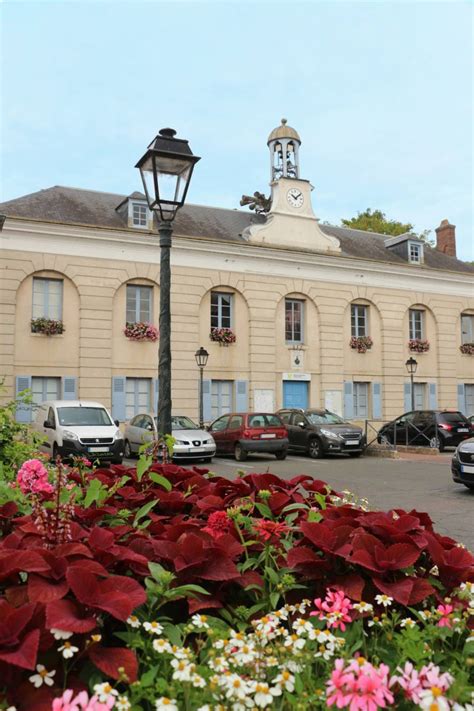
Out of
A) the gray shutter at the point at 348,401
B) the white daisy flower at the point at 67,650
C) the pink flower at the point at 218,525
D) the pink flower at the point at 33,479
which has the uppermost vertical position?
the gray shutter at the point at 348,401

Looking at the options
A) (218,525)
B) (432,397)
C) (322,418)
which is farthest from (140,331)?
(218,525)

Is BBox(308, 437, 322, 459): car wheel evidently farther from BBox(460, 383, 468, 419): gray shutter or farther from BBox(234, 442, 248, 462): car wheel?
BBox(460, 383, 468, 419): gray shutter

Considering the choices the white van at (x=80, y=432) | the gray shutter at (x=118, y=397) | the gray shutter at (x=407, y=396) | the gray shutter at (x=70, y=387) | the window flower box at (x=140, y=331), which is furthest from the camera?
the gray shutter at (x=407, y=396)

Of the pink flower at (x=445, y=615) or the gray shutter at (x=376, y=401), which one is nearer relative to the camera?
the pink flower at (x=445, y=615)

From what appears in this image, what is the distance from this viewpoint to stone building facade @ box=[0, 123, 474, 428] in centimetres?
2144

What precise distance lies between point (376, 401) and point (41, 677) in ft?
85.2

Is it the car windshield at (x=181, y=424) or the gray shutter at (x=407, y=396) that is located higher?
the gray shutter at (x=407, y=396)

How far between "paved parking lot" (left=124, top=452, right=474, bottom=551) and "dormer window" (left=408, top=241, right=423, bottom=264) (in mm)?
11625

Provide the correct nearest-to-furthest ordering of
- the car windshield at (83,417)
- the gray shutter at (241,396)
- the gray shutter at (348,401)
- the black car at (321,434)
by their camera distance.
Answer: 1. the car windshield at (83,417)
2. the black car at (321,434)
3. the gray shutter at (241,396)
4. the gray shutter at (348,401)

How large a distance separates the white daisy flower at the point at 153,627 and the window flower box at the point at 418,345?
88.9 ft

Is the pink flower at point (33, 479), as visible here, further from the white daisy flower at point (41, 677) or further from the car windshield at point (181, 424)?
the car windshield at point (181, 424)

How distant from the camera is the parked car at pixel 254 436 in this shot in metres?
17.8

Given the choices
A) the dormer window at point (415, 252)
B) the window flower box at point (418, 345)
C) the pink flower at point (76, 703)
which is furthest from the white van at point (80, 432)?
the dormer window at point (415, 252)

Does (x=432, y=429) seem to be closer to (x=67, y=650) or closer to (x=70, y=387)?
(x=70, y=387)
